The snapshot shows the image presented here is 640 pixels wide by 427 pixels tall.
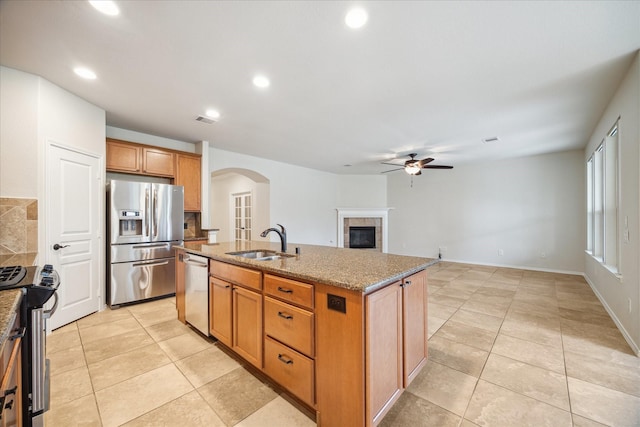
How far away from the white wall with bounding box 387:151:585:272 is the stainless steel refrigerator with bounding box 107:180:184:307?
236 inches

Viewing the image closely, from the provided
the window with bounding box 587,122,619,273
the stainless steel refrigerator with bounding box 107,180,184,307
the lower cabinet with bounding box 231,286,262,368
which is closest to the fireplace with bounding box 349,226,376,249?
the window with bounding box 587,122,619,273

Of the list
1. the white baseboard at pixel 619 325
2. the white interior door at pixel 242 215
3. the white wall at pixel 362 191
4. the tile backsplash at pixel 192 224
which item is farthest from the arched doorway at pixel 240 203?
the white baseboard at pixel 619 325

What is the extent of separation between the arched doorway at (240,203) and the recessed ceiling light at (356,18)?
4114mm

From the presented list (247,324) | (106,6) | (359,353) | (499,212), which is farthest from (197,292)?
(499,212)

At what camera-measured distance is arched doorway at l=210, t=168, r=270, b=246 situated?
624 centimetres

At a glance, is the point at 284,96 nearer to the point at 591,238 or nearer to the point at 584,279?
the point at 591,238

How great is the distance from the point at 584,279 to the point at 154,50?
24.3 feet

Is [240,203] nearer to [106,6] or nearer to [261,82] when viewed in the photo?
[261,82]

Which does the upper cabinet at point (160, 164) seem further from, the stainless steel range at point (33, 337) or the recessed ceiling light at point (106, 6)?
the stainless steel range at point (33, 337)

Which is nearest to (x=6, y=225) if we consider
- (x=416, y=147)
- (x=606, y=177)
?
(x=416, y=147)

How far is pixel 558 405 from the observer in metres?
1.66

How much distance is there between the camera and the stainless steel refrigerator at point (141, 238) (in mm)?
3342

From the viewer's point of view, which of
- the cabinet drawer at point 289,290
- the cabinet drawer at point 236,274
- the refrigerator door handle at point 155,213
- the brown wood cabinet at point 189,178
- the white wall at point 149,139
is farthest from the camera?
the brown wood cabinet at point 189,178

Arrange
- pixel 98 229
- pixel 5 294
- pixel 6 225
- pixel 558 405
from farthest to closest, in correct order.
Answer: pixel 98 229 → pixel 6 225 → pixel 558 405 → pixel 5 294
